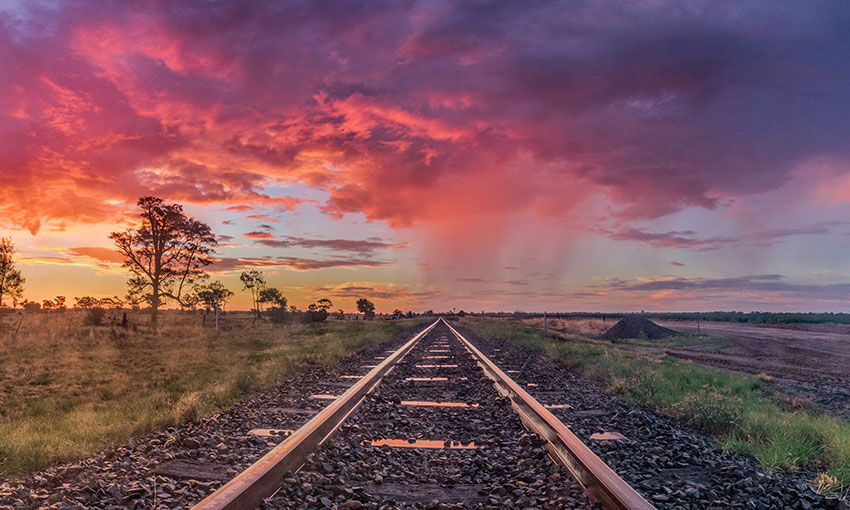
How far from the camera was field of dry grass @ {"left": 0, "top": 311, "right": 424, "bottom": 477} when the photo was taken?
18.9 ft

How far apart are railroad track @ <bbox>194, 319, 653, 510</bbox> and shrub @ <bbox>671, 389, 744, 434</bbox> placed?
2.66 meters

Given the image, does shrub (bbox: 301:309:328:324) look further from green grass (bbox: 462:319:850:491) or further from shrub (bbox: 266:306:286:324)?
green grass (bbox: 462:319:850:491)

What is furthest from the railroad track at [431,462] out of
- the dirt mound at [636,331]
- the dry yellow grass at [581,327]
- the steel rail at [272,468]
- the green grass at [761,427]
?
the dry yellow grass at [581,327]

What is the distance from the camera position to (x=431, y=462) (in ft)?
15.9

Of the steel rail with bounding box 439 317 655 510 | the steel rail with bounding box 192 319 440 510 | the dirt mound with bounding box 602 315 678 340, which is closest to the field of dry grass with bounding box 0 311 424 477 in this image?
the steel rail with bounding box 192 319 440 510

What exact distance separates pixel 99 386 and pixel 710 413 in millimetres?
14845

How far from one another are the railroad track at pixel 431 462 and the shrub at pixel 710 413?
8.73 feet

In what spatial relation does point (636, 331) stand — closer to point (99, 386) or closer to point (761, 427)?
point (761, 427)

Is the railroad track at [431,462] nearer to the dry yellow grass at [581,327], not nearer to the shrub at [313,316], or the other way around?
the dry yellow grass at [581,327]

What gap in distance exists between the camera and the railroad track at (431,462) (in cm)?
368

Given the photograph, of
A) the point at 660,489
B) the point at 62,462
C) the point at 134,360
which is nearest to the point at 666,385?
the point at 660,489

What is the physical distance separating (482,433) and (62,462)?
4.63 metres

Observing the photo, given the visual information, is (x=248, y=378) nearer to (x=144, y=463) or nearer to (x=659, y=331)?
(x=144, y=463)

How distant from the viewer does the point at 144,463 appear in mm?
4664
